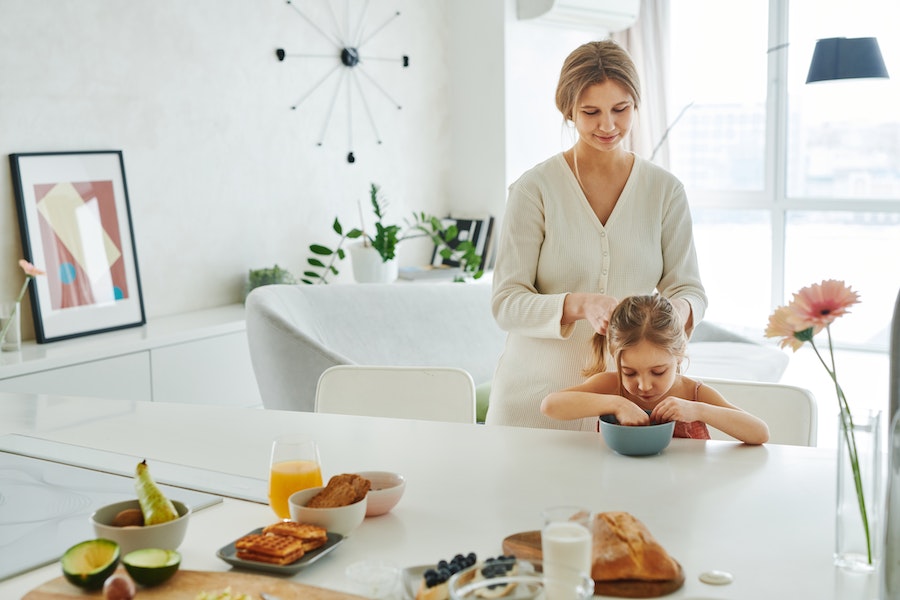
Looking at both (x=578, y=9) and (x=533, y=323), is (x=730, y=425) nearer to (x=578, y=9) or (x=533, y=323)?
(x=533, y=323)

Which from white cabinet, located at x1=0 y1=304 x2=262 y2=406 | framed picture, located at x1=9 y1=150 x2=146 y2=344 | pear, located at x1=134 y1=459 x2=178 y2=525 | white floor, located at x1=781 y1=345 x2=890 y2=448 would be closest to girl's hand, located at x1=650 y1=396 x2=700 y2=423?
pear, located at x1=134 y1=459 x2=178 y2=525

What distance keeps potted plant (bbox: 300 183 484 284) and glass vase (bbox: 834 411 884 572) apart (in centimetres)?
349

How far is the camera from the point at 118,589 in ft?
3.25

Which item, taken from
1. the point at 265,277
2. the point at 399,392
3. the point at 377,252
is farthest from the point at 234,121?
the point at 399,392

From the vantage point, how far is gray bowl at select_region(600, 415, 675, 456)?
147 centimetres

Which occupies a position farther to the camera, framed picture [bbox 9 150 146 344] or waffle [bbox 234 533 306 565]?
framed picture [bbox 9 150 146 344]

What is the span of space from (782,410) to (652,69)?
443 cm

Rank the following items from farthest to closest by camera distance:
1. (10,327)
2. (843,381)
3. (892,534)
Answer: (843,381)
(10,327)
(892,534)

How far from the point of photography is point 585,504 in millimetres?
1281

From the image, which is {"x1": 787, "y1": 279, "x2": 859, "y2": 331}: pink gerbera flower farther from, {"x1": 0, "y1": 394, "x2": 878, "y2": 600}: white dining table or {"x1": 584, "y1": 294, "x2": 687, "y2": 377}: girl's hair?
{"x1": 584, "y1": 294, "x2": 687, "y2": 377}: girl's hair

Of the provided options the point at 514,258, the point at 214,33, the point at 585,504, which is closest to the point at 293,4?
the point at 214,33

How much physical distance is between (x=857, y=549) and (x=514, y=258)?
3.87 ft

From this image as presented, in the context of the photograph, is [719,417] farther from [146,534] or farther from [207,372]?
[207,372]

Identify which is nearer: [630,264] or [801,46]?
[630,264]
